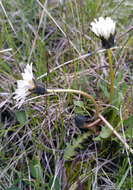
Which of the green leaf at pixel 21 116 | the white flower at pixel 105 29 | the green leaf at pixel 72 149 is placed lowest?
the green leaf at pixel 72 149

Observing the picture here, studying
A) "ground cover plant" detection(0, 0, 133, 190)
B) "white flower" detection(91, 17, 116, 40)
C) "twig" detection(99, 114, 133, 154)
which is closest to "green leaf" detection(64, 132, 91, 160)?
"ground cover plant" detection(0, 0, 133, 190)

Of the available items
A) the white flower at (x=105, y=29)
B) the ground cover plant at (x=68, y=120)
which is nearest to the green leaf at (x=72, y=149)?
the ground cover plant at (x=68, y=120)

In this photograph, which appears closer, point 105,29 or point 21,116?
point 105,29

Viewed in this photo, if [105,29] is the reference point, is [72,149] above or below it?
below

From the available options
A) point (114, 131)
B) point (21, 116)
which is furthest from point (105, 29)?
point (21, 116)

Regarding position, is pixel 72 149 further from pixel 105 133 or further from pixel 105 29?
pixel 105 29

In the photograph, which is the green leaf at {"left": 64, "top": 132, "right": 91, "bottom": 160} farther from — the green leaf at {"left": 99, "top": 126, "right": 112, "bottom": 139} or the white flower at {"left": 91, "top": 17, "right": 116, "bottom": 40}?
the white flower at {"left": 91, "top": 17, "right": 116, "bottom": 40}

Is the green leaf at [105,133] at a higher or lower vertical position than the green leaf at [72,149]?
higher

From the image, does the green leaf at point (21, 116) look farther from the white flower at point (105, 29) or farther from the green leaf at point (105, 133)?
the white flower at point (105, 29)

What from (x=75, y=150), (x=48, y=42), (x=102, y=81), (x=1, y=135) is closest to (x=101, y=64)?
(x=102, y=81)
